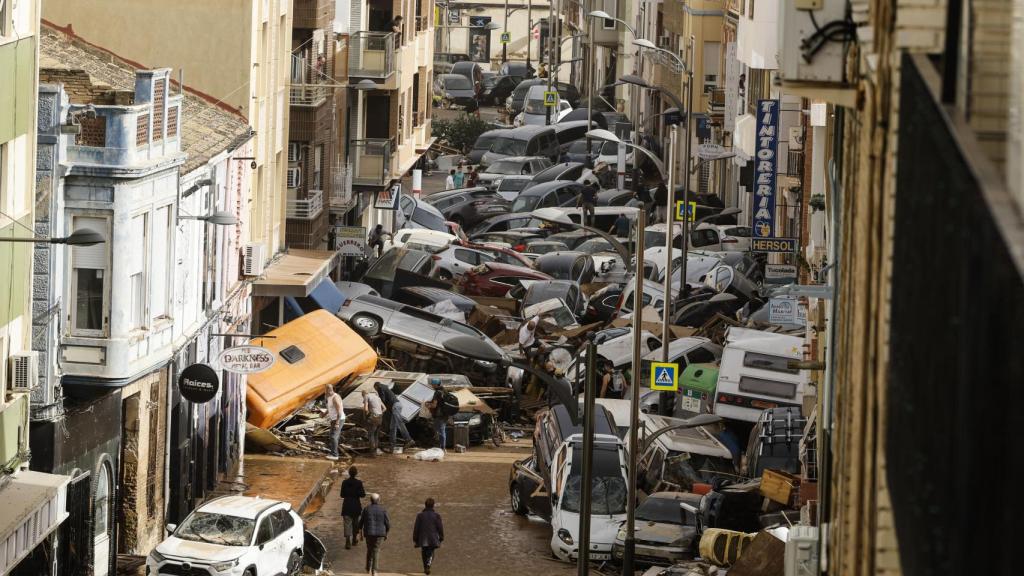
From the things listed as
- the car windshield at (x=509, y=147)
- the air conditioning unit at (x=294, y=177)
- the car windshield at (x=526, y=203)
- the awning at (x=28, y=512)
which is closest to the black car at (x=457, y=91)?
the car windshield at (x=509, y=147)

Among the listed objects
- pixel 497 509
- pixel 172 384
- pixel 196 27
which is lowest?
pixel 497 509

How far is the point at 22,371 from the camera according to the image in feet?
71.5

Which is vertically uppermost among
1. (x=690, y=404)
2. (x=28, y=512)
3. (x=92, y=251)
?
(x=92, y=251)

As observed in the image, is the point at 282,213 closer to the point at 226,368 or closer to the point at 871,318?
the point at 226,368

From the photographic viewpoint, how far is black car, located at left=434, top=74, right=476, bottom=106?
10350 centimetres

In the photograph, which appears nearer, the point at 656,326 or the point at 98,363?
the point at 98,363

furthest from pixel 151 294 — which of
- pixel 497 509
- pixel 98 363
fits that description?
pixel 497 509

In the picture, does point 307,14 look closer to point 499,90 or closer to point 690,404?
point 690,404

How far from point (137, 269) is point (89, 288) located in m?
0.87

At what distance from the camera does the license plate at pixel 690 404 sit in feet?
111

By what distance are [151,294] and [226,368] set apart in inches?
113

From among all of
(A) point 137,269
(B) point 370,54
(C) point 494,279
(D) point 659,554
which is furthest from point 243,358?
(B) point 370,54

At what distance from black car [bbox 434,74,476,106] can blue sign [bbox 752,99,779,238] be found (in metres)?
66.6

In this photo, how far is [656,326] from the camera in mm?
40906
